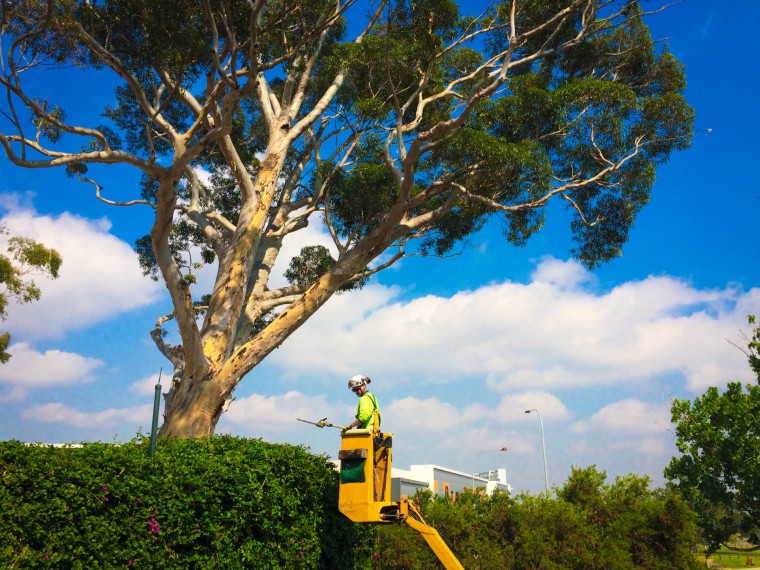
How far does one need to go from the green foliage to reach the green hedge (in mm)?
2150

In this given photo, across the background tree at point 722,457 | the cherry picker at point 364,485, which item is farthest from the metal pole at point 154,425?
the background tree at point 722,457

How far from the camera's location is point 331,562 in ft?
25.0

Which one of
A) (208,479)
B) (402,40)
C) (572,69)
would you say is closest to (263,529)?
(208,479)

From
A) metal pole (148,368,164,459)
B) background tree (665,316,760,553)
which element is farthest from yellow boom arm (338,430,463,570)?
background tree (665,316,760,553)

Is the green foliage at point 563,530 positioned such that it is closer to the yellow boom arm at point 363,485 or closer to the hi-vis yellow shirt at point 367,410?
the yellow boom arm at point 363,485

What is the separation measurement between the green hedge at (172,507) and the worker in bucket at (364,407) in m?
0.79

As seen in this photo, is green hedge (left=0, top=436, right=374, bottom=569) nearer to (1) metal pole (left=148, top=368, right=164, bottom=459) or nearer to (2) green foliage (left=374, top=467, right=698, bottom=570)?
(1) metal pole (left=148, top=368, right=164, bottom=459)

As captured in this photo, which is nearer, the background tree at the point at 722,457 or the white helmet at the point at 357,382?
the white helmet at the point at 357,382

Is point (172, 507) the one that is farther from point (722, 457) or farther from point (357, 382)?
point (722, 457)

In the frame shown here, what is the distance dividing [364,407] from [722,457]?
25549 mm

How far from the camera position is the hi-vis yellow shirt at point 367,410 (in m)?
7.35

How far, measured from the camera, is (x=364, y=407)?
24.3 feet

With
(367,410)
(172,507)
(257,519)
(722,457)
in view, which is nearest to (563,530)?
(367,410)

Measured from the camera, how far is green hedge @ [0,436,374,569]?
490cm
